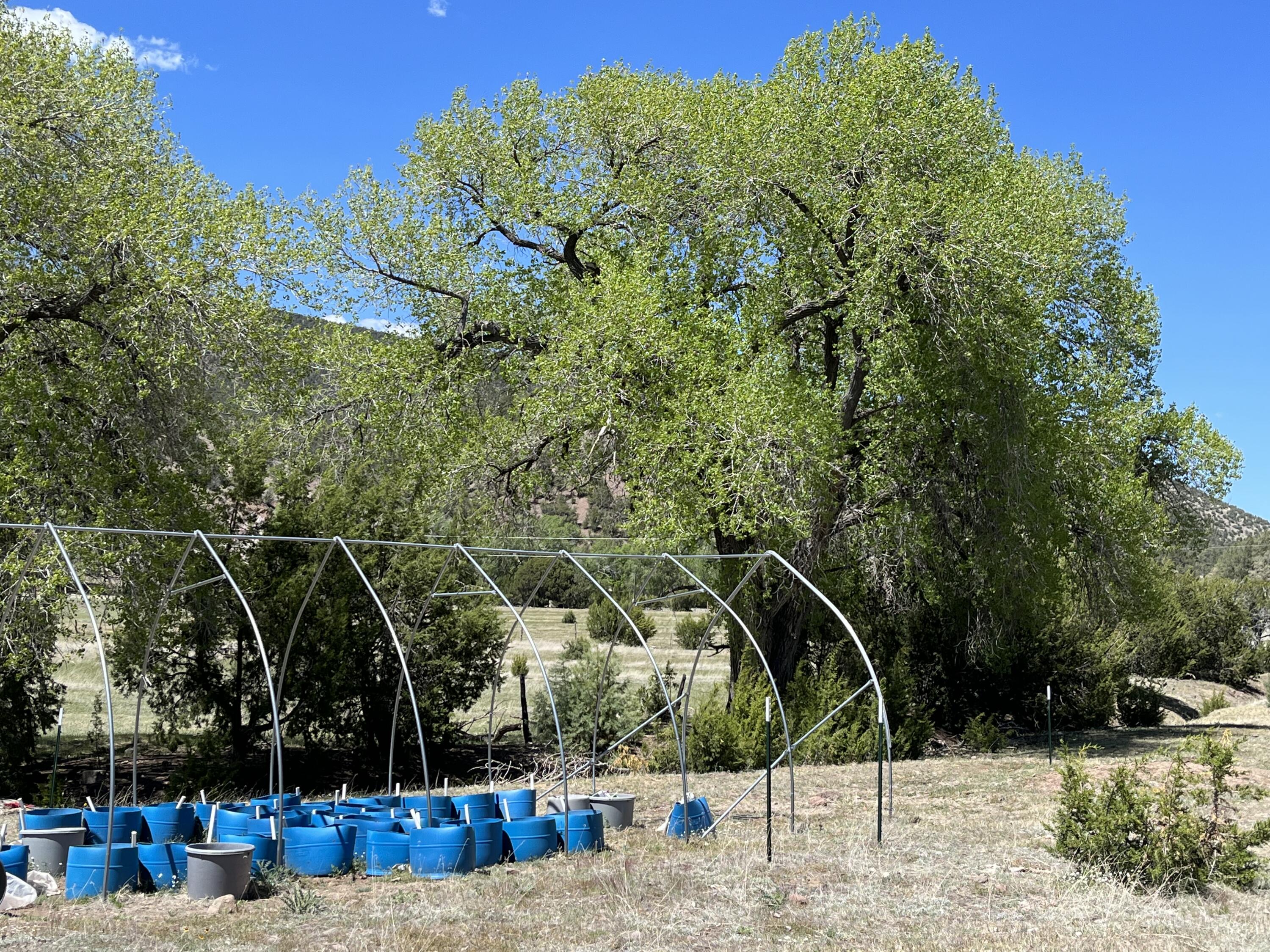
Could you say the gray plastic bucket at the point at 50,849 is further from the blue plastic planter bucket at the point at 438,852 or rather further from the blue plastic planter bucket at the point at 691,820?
the blue plastic planter bucket at the point at 691,820

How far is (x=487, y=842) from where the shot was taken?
10.1 metres

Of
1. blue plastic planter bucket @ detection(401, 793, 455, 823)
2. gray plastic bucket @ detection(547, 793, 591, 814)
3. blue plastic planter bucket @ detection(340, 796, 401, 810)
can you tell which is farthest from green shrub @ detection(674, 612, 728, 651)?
blue plastic planter bucket @ detection(340, 796, 401, 810)

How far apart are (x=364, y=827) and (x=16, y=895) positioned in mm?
2904

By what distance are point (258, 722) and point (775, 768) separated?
8.86m

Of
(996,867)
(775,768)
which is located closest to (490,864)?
(996,867)

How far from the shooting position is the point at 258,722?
20250 millimetres

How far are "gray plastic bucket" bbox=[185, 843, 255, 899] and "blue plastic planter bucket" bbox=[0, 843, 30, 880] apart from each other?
1266mm

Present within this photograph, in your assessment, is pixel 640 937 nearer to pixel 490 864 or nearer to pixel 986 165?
pixel 490 864

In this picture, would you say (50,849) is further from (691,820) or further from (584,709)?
(584,709)

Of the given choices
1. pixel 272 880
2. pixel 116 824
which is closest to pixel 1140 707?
pixel 272 880

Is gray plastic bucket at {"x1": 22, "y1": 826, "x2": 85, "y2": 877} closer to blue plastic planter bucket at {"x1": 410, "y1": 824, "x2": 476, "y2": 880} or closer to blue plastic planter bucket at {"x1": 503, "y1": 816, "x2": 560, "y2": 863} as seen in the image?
blue plastic planter bucket at {"x1": 410, "y1": 824, "x2": 476, "y2": 880}

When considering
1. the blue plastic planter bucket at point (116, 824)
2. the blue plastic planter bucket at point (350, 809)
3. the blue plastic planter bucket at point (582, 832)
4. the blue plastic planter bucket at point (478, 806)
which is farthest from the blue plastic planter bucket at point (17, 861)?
the blue plastic planter bucket at point (582, 832)

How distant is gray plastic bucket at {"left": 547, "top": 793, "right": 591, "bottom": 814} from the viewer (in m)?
12.5

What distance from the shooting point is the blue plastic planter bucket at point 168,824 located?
10.8m
